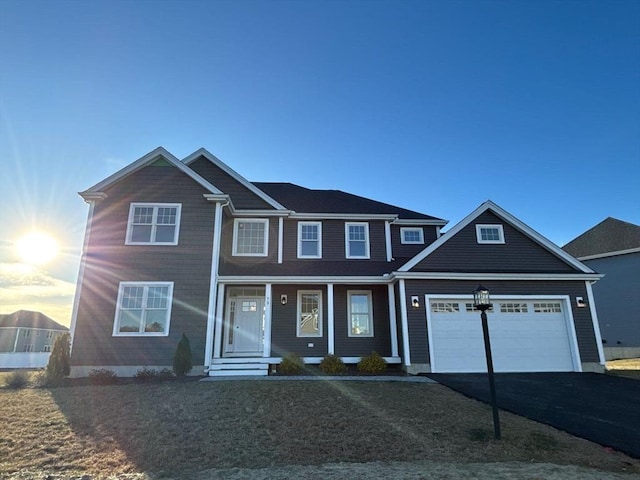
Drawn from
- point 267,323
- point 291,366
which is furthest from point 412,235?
point 291,366

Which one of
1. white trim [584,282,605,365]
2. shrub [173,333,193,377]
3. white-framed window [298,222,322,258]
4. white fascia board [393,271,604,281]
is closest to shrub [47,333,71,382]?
shrub [173,333,193,377]

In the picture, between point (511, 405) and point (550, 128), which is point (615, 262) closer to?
point (550, 128)

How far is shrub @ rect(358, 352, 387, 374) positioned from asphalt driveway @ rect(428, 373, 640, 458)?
5.18 ft

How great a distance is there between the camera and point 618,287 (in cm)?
2023

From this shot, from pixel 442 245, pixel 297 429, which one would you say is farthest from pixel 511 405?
pixel 442 245

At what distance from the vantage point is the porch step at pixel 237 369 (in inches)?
432

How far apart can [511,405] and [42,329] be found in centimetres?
5875

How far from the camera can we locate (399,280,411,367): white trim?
1157 cm

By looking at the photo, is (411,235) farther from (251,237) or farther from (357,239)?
(251,237)

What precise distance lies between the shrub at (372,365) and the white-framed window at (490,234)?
5.79m

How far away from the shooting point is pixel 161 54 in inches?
424

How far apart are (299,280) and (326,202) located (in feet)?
15.7

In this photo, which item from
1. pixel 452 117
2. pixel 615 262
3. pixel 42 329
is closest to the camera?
pixel 452 117

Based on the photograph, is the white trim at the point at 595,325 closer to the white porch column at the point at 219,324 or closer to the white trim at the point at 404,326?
the white trim at the point at 404,326
